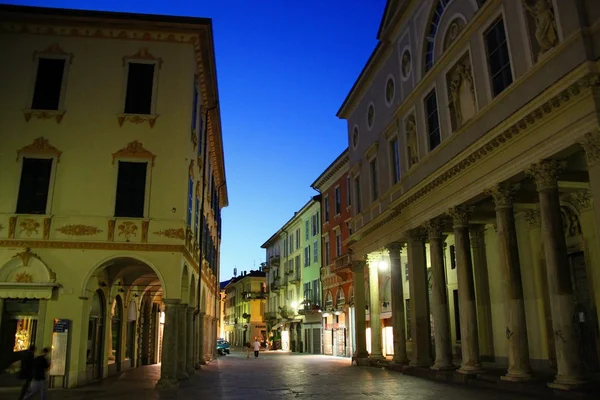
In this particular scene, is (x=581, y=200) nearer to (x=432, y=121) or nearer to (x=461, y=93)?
(x=461, y=93)

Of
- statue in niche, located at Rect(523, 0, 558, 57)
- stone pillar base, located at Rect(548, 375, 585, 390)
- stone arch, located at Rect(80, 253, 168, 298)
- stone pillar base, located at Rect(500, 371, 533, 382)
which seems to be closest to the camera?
stone pillar base, located at Rect(548, 375, 585, 390)

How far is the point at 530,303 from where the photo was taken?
19.3m

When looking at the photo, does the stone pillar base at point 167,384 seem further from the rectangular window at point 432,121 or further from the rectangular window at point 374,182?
the rectangular window at point 374,182

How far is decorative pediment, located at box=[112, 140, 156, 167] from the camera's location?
58.9 ft

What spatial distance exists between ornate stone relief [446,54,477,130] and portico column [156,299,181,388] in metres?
11.8

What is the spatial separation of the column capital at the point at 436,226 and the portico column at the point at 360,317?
869cm

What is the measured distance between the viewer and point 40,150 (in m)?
17.7

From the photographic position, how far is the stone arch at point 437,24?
1753 cm

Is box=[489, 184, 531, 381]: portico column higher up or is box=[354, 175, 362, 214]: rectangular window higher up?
box=[354, 175, 362, 214]: rectangular window

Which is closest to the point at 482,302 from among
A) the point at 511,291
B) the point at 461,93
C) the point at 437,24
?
the point at 511,291

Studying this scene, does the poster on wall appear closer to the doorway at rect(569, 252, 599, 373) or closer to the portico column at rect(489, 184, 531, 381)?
the portico column at rect(489, 184, 531, 381)

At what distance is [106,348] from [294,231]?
119 feet

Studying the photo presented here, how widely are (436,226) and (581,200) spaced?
5.09 m

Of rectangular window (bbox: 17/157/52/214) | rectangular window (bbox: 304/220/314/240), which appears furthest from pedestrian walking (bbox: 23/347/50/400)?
rectangular window (bbox: 304/220/314/240)
